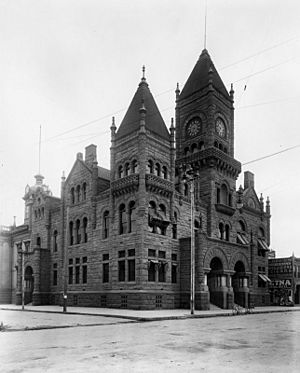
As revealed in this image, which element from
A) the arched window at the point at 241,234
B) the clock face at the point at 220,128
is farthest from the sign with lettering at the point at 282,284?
the clock face at the point at 220,128

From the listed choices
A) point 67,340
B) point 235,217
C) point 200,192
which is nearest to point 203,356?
point 67,340

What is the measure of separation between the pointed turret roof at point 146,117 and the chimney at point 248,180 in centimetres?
1805

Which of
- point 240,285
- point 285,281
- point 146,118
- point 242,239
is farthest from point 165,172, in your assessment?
point 285,281

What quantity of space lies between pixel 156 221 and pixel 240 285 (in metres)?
15.4

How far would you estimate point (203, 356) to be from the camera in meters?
11.6

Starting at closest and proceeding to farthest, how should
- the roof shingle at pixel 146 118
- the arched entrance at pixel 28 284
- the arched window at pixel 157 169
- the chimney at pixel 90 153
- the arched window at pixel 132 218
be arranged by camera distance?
the arched window at pixel 132 218
the arched window at pixel 157 169
the roof shingle at pixel 146 118
the chimney at pixel 90 153
the arched entrance at pixel 28 284

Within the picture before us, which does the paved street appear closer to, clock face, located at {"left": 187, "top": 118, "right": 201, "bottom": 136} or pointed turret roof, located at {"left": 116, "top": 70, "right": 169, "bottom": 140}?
pointed turret roof, located at {"left": 116, "top": 70, "right": 169, "bottom": 140}

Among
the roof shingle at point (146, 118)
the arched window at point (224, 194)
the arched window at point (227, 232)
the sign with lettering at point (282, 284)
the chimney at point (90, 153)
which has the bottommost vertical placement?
the sign with lettering at point (282, 284)

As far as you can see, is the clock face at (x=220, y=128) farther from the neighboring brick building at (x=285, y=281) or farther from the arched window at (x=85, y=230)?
the neighboring brick building at (x=285, y=281)

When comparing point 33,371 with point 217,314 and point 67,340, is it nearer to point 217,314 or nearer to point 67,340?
point 67,340

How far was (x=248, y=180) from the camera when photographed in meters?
55.2

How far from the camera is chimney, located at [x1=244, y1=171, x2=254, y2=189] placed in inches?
2160

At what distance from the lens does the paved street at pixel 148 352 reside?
10.0 meters

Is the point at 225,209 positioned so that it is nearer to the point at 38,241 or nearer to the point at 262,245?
the point at 262,245
